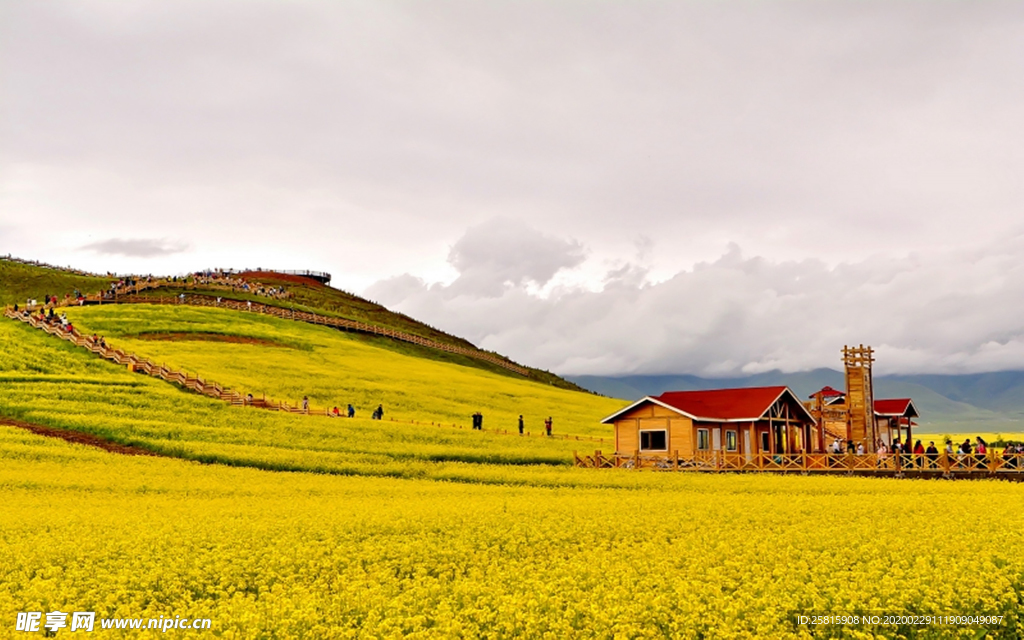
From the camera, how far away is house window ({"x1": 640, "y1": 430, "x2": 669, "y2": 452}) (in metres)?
54.6

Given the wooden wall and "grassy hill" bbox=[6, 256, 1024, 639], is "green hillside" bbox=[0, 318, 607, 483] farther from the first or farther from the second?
the wooden wall

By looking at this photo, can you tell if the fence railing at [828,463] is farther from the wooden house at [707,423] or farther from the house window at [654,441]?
the wooden house at [707,423]

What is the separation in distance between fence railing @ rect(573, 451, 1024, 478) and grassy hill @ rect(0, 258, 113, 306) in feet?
321

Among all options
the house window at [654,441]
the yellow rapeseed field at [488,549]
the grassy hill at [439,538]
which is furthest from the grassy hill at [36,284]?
the house window at [654,441]

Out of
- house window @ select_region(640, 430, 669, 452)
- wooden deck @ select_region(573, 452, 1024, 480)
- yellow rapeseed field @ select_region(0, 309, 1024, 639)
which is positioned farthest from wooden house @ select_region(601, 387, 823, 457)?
yellow rapeseed field @ select_region(0, 309, 1024, 639)

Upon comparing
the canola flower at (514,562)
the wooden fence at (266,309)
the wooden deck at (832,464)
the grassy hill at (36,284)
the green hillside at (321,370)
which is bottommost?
the canola flower at (514,562)

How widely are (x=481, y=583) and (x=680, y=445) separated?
39.7m

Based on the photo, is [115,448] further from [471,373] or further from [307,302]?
[307,302]

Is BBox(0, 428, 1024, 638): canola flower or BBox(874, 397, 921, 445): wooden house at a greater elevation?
BBox(874, 397, 921, 445): wooden house

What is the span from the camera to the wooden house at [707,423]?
5369 centimetres

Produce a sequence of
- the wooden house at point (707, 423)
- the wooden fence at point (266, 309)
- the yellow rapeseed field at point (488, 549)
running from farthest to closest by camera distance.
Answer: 1. the wooden fence at point (266, 309)
2. the wooden house at point (707, 423)
3. the yellow rapeseed field at point (488, 549)

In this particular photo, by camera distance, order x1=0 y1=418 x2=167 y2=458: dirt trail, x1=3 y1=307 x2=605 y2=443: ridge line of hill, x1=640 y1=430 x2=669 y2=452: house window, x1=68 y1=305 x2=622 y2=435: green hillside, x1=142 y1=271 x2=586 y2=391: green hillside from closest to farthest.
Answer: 1. x1=0 y1=418 x2=167 y2=458: dirt trail
2. x1=640 y1=430 x2=669 y2=452: house window
3. x1=3 y1=307 x2=605 y2=443: ridge line of hill
4. x1=68 y1=305 x2=622 y2=435: green hillside
5. x1=142 y1=271 x2=586 y2=391: green hillside

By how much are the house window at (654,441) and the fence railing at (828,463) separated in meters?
0.93

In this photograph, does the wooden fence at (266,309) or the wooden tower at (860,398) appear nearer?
the wooden tower at (860,398)
